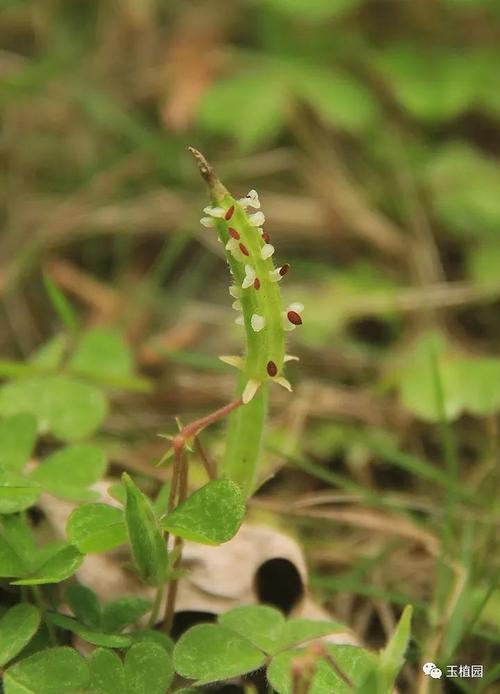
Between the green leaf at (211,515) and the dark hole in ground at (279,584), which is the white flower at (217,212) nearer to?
the green leaf at (211,515)

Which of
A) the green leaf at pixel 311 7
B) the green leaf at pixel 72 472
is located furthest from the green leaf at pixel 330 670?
the green leaf at pixel 311 7

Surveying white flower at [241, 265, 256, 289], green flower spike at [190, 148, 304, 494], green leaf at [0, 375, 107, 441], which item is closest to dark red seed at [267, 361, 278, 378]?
green flower spike at [190, 148, 304, 494]

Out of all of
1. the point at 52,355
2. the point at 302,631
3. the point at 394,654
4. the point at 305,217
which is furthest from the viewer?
the point at 305,217

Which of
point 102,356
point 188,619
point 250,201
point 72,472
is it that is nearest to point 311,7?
point 102,356

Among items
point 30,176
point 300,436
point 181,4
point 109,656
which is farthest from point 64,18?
point 109,656

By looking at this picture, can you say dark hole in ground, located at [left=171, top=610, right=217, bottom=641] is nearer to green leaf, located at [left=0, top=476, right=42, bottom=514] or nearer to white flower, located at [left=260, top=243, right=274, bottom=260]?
green leaf, located at [left=0, top=476, right=42, bottom=514]

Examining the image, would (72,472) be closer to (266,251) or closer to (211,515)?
(211,515)

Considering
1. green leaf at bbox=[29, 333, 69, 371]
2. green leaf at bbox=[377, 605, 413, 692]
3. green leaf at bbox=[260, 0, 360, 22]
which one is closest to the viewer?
green leaf at bbox=[377, 605, 413, 692]
